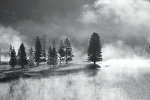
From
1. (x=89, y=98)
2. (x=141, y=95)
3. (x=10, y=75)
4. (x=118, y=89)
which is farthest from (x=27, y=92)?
(x=10, y=75)

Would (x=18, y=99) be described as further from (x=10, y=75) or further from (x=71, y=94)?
(x=10, y=75)

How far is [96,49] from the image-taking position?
82500 mm

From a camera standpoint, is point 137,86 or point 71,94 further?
point 137,86

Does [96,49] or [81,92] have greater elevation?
[96,49]

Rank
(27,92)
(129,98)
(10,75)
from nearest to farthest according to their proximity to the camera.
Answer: (129,98), (27,92), (10,75)

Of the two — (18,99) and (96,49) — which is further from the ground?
(96,49)

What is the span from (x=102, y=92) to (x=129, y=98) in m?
6.24

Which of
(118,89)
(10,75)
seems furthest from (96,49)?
(118,89)

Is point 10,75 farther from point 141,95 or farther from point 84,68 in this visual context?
point 141,95

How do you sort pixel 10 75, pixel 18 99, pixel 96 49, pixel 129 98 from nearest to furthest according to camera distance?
pixel 129 98 < pixel 18 99 < pixel 10 75 < pixel 96 49

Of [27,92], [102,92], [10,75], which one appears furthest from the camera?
[10,75]

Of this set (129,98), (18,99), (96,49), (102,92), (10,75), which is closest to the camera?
(129,98)

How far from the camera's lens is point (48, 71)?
247ft

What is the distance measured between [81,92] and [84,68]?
4010 cm
